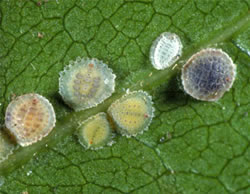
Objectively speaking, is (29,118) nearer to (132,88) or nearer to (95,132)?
(95,132)

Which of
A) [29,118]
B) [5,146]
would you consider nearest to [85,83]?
[29,118]

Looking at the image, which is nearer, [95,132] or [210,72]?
[210,72]

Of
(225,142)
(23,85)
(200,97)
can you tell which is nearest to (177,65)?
(200,97)

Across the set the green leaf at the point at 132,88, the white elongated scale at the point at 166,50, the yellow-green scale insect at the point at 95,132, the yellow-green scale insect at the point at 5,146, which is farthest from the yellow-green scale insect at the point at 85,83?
the yellow-green scale insect at the point at 5,146

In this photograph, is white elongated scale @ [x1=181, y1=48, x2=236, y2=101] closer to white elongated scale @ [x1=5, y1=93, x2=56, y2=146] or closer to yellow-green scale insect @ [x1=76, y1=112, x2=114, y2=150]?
yellow-green scale insect @ [x1=76, y1=112, x2=114, y2=150]

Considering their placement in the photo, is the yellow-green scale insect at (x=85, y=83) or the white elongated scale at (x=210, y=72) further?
the yellow-green scale insect at (x=85, y=83)

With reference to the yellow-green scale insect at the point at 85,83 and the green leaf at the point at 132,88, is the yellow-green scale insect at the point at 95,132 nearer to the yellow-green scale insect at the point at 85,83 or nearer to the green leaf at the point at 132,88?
the green leaf at the point at 132,88

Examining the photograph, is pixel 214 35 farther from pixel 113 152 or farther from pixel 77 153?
pixel 77 153
